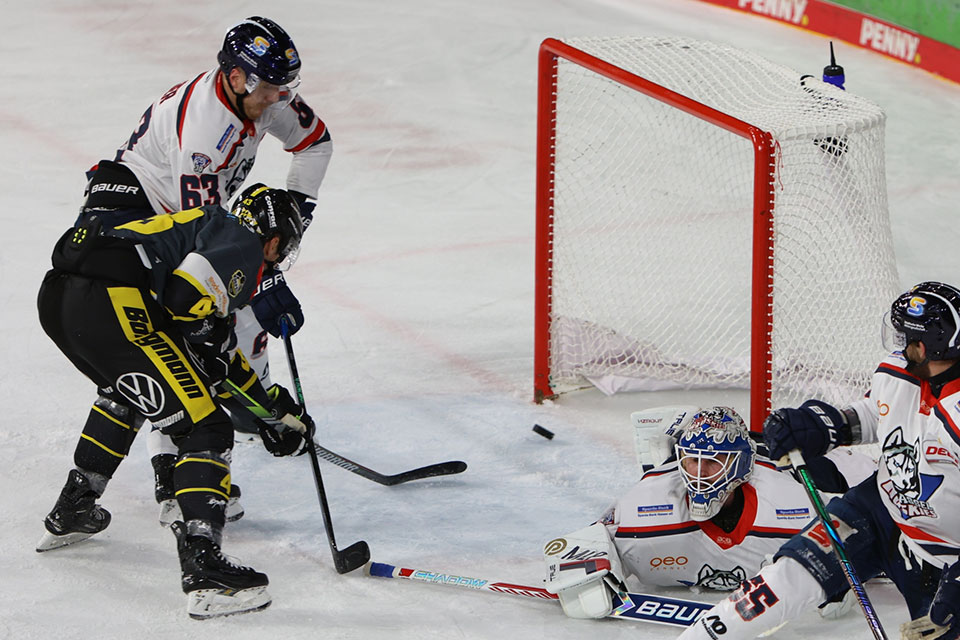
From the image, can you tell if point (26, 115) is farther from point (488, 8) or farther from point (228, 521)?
point (228, 521)

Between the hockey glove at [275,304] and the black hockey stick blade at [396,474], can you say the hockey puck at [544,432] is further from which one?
the hockey glove at [275,304]

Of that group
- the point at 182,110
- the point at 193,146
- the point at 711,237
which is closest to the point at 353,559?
the point at 193,146

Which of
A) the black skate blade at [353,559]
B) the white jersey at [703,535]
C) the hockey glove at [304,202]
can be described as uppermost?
the hockey glove at [304,202]

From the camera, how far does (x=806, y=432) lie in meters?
2.94

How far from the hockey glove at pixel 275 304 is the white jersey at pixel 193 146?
0.26m

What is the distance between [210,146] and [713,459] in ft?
5.25

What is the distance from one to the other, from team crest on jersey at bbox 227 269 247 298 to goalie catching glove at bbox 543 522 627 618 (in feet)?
3.40

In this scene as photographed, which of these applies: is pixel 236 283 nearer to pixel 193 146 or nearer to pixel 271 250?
pixel 271 250

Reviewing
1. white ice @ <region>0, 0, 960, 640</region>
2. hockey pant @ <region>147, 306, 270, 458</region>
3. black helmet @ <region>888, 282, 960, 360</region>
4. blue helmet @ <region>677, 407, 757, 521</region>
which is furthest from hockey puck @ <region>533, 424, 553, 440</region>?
black helmet @ <region>888, 282, 960, 360</region>

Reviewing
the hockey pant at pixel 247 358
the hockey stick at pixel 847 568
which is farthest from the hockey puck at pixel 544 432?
the hockey stick at pixel 847 568

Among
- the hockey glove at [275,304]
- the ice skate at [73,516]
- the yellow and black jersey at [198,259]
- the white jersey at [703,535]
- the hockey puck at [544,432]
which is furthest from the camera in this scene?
the hockey puck at [544,432]

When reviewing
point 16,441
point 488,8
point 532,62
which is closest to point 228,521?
point 16,441

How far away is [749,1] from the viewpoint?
32.0 ft

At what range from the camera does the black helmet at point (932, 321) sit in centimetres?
261
